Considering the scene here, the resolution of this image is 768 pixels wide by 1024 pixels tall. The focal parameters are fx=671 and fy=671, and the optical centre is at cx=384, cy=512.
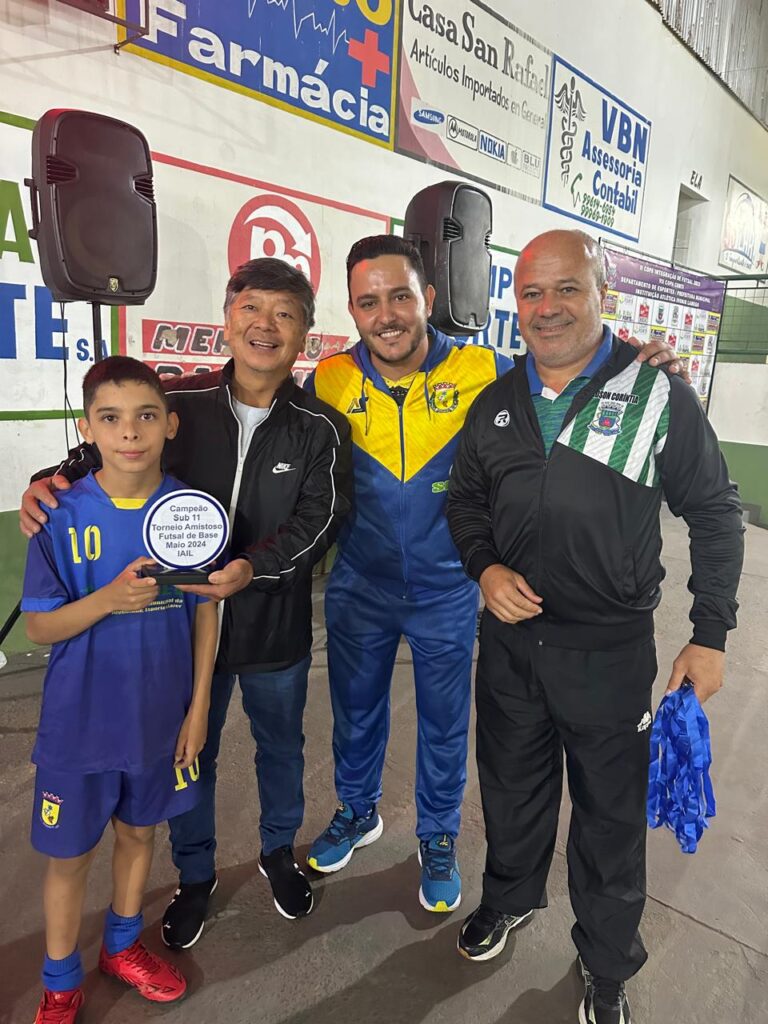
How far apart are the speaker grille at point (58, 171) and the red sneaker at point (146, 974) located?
235 cm

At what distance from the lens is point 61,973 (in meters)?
1.33

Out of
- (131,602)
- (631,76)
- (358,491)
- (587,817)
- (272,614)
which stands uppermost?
(631,76)

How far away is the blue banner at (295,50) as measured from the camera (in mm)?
3230

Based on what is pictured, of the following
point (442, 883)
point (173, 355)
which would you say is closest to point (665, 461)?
point (442, 883)

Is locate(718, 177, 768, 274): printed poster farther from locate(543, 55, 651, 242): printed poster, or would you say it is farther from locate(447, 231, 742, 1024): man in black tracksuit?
locate(447, 231, 742, 1024): man in black tracksuit

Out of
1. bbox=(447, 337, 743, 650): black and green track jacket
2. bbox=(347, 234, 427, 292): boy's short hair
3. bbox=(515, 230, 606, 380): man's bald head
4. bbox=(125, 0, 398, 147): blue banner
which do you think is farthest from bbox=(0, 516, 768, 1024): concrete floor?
bbox=(125, 0, 398, 147): blue banner

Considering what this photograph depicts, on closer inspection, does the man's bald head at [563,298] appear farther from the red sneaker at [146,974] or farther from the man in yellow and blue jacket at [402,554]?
the red sneaker at [146,974]

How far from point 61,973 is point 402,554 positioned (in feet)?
3.68

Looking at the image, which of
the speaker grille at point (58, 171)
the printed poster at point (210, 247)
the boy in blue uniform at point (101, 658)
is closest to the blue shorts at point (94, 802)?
the boy in blue uniform at point (101, 658)

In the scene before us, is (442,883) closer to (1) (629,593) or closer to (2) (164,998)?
(2) (164,998)

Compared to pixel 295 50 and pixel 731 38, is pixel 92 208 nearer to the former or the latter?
pixel 295 50

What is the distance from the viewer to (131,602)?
119 cm

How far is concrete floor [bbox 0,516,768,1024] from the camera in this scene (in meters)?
1.48

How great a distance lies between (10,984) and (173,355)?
2.78 meters
